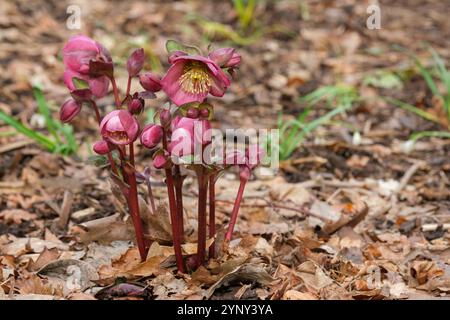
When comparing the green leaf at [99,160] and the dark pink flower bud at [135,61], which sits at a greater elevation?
the dark pink flower bud at [135,61]

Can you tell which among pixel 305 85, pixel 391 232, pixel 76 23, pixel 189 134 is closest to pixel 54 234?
pixel 189 134

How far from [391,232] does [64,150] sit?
A: 1.40m

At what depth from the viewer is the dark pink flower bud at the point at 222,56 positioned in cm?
188

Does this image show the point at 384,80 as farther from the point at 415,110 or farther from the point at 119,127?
the point at 119,127

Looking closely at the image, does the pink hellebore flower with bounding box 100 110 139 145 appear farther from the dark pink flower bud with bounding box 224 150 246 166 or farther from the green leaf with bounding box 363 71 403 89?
the green leaf with bounding box 363 71 403 89

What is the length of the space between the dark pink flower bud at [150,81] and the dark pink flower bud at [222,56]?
0.16 meters

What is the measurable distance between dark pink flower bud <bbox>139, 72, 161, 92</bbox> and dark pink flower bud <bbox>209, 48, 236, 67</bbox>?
0.51ft

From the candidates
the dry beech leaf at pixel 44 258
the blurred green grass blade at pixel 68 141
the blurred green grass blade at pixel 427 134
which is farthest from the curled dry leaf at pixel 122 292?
the blurred green grass blade at pixel 427 134

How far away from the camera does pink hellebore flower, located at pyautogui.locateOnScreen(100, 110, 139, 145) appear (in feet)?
6.18

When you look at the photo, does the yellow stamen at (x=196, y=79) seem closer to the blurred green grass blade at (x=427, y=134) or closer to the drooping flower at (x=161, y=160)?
the drooping flower at (x=161, y=160)

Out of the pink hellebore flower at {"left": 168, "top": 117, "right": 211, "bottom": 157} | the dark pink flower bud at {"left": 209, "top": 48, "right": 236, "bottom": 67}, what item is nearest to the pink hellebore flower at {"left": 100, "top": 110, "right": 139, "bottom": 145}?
the pink hellebore flower at {"left": 168, "top": 117, "right": 211, "bottom": 157}

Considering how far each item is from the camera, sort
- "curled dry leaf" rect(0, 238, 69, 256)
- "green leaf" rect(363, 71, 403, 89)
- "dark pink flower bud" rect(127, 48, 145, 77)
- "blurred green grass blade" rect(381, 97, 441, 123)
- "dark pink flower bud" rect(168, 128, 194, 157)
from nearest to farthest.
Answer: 1. "dark pink flower bud" rect(168, 128, 194, 157)
2. "dark pink flower bud" rect(127, 48, 145, 77)
3. "curled dry leaf" rect(0, 238, 69, 256)
4. "blurred green grass blade" rect(381, 97, 441, 123)
5. "green leaf" rect(363, 71, 403, 89)

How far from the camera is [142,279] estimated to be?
2.18 meters
